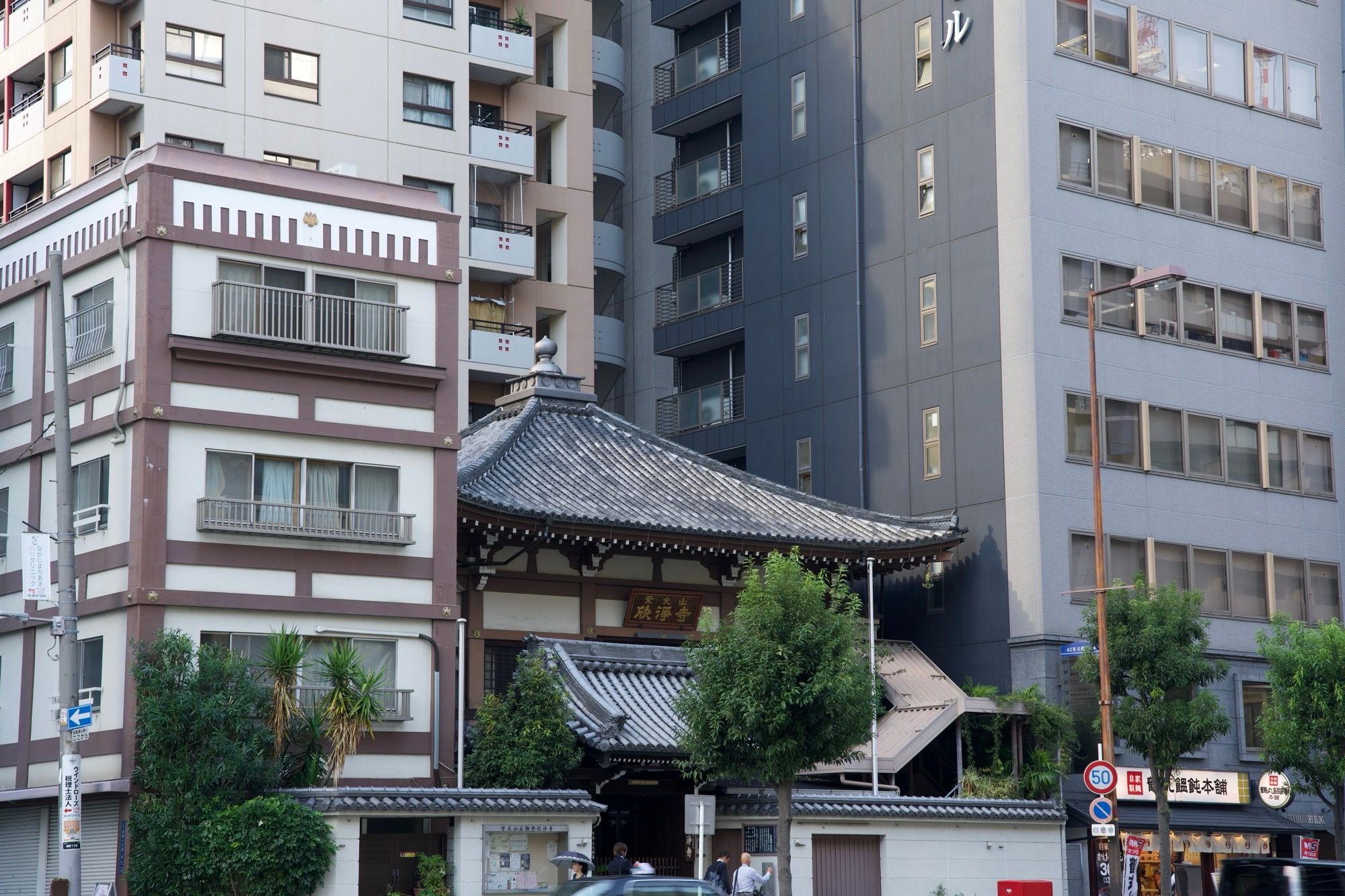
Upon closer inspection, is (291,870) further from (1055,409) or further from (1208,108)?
(1208,108)

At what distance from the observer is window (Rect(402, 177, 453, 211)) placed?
2172 inches

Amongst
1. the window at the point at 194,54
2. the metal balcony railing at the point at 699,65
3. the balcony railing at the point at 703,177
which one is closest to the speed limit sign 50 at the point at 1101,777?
the balcony railing at the point at 703,177

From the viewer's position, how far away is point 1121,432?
150 ft

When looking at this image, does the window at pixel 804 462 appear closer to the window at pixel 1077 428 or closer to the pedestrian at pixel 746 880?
the window at pixel 1077 428

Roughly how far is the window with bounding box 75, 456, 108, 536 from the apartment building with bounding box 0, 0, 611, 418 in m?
17.4

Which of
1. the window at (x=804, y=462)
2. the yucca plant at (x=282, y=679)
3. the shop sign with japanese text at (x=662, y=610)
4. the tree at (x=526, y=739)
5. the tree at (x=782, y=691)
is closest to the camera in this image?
the tree at (x=782, y=691)

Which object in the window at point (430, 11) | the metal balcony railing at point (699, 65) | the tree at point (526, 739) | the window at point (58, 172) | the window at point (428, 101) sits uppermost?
the window at point (430, 11)

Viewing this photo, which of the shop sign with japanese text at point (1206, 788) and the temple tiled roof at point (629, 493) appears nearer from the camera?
the temple tiled roof at point (629, 493)

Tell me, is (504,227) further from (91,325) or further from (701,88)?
(91,325)

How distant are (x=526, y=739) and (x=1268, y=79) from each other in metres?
30.4

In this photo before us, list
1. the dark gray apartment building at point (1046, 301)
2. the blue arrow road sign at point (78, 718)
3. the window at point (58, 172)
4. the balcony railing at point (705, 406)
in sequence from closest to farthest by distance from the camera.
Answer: the blue arrow road sign at point (78, 718) → the dark gray apartment building at point (1046, 301) → the window at point (58, 172) → the balcony railing at point (705, 406)

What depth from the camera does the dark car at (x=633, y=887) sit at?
24.2 m

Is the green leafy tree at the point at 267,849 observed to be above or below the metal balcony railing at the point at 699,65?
below

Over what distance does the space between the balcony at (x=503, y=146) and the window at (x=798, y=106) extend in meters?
9.72
